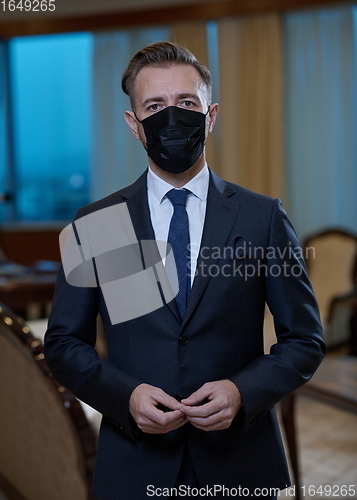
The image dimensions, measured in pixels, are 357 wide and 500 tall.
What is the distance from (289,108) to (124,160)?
1.65 meters

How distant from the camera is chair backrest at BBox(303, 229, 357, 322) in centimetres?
467

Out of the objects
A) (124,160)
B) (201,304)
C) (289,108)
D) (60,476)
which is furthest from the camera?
(124,160)

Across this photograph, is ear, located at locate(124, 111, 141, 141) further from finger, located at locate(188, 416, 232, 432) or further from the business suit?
finger, located at locate(188, 416, 232, 432)

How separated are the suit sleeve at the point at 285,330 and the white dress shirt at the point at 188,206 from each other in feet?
0.49

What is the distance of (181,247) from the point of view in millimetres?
1240

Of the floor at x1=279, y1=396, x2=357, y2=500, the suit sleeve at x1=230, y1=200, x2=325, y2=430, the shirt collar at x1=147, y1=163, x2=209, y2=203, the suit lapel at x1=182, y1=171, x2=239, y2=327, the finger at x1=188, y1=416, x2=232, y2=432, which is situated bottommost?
the floor at x1=279, y1=396, x2=357, y2=500

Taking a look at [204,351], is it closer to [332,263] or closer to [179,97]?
[179,97]

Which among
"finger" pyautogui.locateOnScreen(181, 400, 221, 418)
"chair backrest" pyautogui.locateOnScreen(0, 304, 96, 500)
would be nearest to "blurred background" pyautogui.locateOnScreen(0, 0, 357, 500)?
"chair backrest" pyautogui.locateOnScreen(0, 304, 96, 500)

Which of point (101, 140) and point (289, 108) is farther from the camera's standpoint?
point (101, 140)

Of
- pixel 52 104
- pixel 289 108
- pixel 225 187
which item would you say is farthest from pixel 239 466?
pixel 52 104

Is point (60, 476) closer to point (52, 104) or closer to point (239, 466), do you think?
point (239, 466)

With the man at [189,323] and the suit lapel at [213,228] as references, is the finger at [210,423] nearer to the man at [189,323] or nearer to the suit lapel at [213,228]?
the man at [189,323]

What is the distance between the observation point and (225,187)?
4.29ft

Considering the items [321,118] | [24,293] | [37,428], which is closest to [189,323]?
[37,428]
